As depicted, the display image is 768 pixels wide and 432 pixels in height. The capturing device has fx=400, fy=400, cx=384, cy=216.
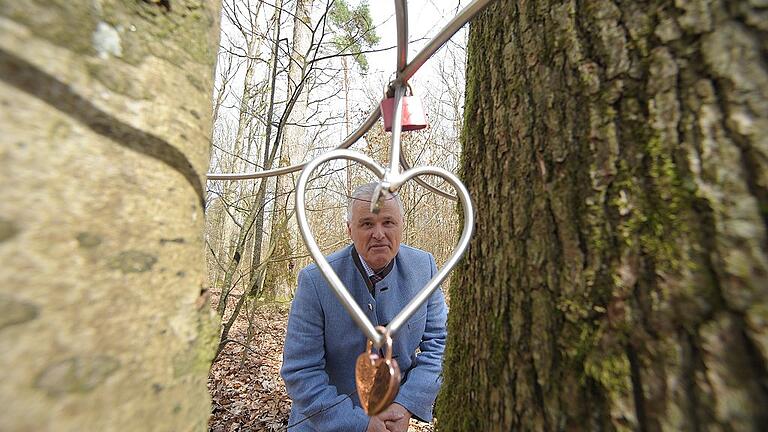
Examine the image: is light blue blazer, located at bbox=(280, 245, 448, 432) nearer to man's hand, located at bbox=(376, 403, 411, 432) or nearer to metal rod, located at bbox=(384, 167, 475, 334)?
man's hand, located at bbox=(376, 403, 411, 432)

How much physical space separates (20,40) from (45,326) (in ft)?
0.95

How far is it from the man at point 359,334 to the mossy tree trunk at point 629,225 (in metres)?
1.22

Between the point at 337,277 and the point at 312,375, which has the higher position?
the point at 337,277

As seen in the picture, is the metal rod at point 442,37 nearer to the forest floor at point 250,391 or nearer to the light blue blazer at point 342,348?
the light blue blazer at point 342,348

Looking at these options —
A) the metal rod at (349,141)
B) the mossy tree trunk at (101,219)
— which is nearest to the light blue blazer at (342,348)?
the metal rod at (349,141)

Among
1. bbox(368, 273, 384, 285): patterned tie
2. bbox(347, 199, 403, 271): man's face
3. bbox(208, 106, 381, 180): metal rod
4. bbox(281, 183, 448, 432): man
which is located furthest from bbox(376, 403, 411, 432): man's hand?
bbox(208, 106, 381, 180): metal rod

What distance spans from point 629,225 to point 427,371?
5.83ft

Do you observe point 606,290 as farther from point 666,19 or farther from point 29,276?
point 29,276

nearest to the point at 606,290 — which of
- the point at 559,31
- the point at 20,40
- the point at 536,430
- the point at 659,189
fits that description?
the point at 659,189

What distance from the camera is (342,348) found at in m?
2.06

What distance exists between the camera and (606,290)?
1.92ft

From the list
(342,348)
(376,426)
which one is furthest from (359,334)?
(376,426)

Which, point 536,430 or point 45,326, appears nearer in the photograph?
point 45,326

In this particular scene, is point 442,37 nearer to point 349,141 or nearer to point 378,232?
point 349,141
